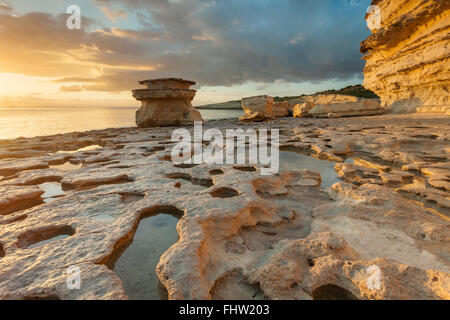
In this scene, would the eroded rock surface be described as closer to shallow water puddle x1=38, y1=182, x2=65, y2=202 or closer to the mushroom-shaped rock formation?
shallow water puddle x1=38, y1=182, x2=65, y2=202

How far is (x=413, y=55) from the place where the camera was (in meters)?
8.88

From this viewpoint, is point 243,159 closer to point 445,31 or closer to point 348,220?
point 348,220

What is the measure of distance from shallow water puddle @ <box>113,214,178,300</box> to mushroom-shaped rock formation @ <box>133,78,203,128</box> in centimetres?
952

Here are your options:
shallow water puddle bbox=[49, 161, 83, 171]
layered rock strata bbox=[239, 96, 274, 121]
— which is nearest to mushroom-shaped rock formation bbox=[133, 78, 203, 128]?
layered rock strata bbox=[239, 96, 274, 121]

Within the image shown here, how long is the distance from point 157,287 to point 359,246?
135 cm

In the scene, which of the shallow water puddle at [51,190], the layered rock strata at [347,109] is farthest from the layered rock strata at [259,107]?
the shallow water puddle at [51,190]

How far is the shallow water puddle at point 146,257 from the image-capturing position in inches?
47.6

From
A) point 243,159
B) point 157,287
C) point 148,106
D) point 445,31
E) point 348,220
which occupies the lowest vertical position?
point 157,287

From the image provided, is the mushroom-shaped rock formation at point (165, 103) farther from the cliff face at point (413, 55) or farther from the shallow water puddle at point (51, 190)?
the cliff face at point (413, 55)

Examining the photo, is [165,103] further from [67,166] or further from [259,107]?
[67,166]

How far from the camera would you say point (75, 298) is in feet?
3.61

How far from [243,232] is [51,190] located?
8.34 ft

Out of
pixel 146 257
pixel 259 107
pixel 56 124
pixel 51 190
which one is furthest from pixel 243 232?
pixel 56 124
